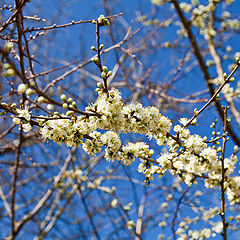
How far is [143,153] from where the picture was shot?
2.30 meters

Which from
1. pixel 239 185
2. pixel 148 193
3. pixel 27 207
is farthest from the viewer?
pixel 27 207

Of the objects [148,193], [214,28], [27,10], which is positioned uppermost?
[214,28]

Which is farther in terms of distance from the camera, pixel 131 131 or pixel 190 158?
pixel 190 158

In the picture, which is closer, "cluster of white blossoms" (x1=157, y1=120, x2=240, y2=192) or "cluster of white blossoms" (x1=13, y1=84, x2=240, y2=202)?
"cluster of white blossoms" (x1=13, y1=84, x2=240, y2=202)

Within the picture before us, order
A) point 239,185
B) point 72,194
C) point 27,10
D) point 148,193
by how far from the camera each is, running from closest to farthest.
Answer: point 239,185
point 27,10
point 148,193
point 72,194

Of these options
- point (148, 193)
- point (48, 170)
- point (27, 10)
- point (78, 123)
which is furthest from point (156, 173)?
point (48, 170)

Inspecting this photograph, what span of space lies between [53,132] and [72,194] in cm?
442

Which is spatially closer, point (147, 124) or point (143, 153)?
point (147, 124)

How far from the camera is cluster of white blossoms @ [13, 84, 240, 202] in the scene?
1.89 meters

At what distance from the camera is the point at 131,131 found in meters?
2.08

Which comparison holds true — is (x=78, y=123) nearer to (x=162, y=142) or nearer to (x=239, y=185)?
(x=162, y=142)

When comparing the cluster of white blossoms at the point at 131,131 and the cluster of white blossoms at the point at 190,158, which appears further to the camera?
the cluster of white blossoms at the point at 190,158

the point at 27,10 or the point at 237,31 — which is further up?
the point at 237,31

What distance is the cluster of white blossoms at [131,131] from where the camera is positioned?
6.20 feet
